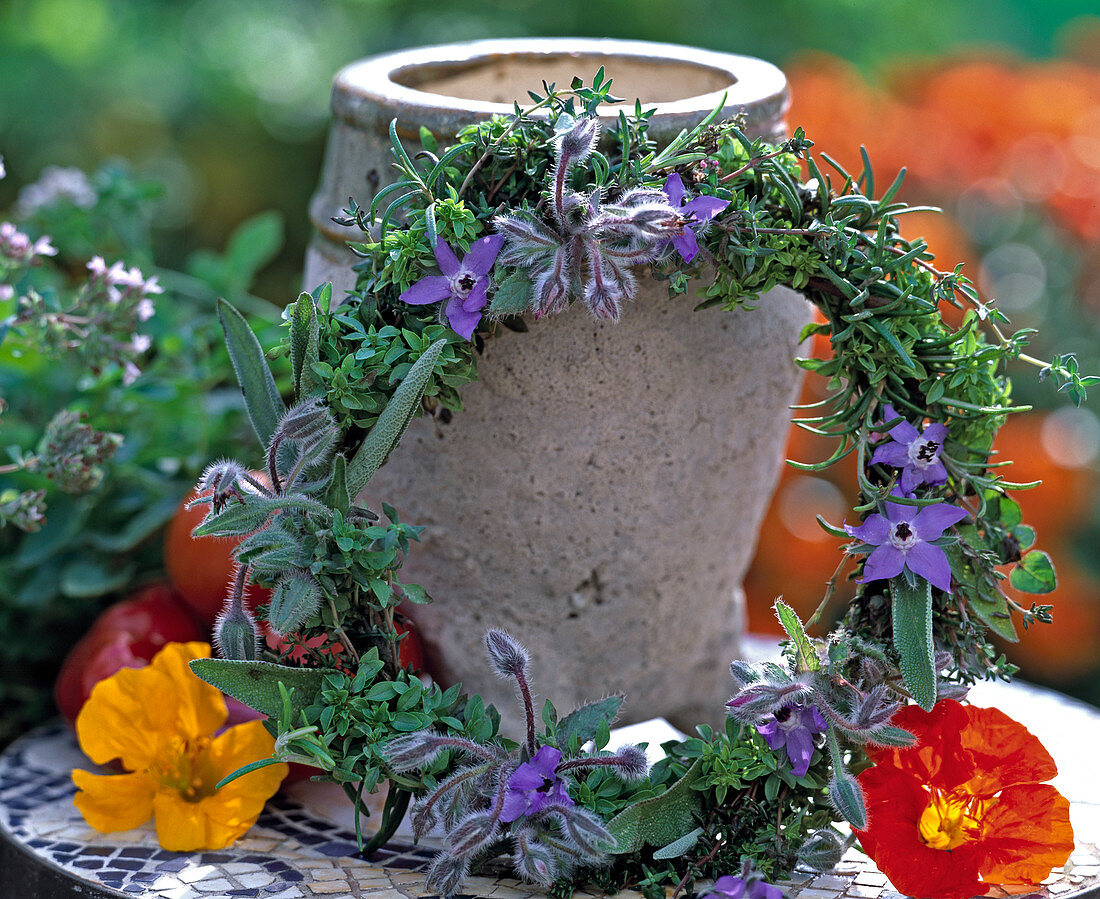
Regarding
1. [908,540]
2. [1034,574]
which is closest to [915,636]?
[908,540]

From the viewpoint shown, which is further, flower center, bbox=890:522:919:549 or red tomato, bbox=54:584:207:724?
red tomato, bbox=54:584:207:724

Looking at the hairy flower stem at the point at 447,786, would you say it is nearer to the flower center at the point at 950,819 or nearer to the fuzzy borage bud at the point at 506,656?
the fuzzy borage bud at the point at 506,656

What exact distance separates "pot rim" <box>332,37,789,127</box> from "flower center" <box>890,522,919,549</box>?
382 mm

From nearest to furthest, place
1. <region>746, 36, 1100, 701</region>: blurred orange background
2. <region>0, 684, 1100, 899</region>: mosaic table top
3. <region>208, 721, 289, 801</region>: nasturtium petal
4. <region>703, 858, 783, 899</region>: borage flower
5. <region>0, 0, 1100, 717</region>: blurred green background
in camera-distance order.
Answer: <region>703, 858, 783, 899</region>: borage flower → <region>0, 684, 1100, 899</region>: mosaic table top → <region>208, 721, 289, 801</region>: nasturtium petal → <region>746, 36, 1100, 701</region>: blurred orange background → <region>0, 0, 1100, 717</region>: blurred green background

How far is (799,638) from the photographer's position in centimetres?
86

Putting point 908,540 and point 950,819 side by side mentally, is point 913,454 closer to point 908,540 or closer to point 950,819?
point 908,540

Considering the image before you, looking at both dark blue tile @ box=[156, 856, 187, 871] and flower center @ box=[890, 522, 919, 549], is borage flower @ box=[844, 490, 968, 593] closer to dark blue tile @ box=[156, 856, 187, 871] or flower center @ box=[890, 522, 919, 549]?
flower center @ box=[890, 522, 919, 549]

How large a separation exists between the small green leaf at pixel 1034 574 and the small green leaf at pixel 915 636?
0.13 metres

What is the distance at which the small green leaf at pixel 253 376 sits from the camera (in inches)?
37.8

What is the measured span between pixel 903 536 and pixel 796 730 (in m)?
0.16

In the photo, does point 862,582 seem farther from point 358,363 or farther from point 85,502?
point 85,502

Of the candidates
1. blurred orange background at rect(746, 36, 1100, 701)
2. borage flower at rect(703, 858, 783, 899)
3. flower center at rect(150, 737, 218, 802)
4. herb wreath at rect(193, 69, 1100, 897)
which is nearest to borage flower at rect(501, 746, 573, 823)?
herb wreath at rect(193, 69, 1100, 897)

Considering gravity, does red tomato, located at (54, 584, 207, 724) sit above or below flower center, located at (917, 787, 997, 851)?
below

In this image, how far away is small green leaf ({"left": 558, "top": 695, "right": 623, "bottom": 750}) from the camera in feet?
2.97
